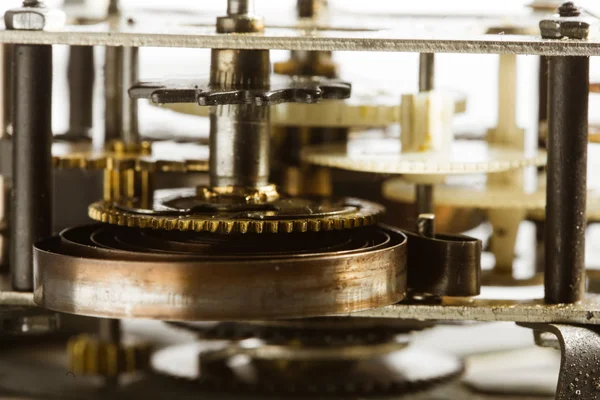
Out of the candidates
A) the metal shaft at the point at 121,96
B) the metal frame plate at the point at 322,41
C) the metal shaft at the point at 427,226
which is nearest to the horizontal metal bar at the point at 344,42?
the metal frame plate at the point at 322,41

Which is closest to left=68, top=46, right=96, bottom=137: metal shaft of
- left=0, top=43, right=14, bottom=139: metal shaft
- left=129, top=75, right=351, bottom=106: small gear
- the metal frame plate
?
left=0, top=43, right=14, bottom=139: metal shaft

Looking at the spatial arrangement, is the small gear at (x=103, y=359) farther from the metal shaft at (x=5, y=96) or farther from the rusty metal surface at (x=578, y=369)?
the rusty metal surface at (x=578, y=369)

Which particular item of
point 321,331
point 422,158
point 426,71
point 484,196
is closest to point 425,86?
point 426,71

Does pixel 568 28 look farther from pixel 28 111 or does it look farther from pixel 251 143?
pixel 28 111

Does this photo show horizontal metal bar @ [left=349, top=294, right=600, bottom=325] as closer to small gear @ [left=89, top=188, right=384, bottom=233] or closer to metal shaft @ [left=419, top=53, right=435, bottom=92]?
small gear @ [left=89, top=188, right=384, bottom=233]

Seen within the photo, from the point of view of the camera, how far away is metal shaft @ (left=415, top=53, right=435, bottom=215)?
1789 mm

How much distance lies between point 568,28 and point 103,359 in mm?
1232

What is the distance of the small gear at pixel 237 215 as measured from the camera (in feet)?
4.39

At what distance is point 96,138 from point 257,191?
100cm

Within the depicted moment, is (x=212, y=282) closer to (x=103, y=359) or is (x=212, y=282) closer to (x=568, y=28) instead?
(x=568, y=28)

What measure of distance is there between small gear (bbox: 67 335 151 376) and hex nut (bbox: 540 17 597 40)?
1.18m

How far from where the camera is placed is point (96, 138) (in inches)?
94.8

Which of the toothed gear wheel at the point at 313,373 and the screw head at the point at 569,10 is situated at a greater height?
the screw head at the point at 569,10

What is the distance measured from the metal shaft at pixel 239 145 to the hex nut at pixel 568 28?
0.36 m
